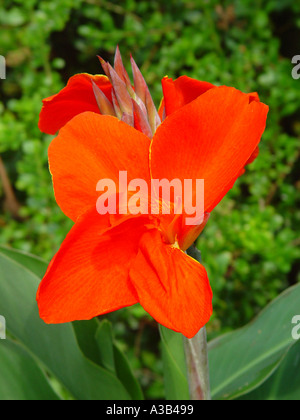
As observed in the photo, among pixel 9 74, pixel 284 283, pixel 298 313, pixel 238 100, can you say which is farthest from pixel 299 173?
pixel 238 100

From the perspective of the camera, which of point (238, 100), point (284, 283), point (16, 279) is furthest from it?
point (284, 283)

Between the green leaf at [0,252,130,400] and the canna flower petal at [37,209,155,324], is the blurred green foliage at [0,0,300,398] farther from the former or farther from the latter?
the canna flower petal at [37,209,155,324]

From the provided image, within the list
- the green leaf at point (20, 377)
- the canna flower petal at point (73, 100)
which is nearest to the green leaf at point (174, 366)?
the green leaf at point (20, 377)

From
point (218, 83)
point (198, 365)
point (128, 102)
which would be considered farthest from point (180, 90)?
point (218, 83)

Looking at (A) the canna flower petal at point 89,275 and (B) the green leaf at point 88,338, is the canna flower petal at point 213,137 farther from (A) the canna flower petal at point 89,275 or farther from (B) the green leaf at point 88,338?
(B) the green leaf at point 88,338

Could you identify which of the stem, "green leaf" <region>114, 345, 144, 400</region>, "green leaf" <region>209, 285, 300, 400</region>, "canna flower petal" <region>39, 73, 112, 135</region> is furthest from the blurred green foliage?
"canna flower petal" <region>39, 73, 112, 135</region>

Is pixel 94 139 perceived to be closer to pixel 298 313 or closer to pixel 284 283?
pixel 298 313
